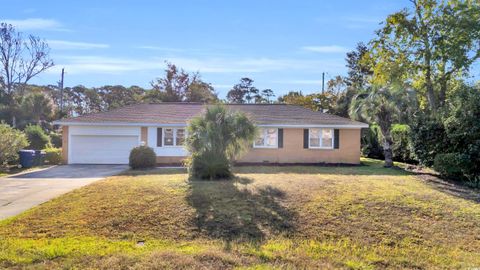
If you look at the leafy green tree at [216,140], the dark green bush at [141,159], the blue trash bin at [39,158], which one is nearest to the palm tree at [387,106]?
the leafy green tree at [216,140]

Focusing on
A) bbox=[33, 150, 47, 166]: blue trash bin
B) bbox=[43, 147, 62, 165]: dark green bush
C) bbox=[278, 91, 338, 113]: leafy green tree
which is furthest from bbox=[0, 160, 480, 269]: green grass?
bbox=[278, 91, 338, 113]: leafy green tree

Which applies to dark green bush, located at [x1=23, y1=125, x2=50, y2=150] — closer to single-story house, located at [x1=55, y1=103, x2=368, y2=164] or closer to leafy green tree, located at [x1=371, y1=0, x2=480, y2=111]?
single-story house, located at [x1=55, y1=103, x2=368, y2=164]

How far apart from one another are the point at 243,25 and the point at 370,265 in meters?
11.1

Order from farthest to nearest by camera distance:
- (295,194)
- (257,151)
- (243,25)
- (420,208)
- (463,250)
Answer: (257,151), (243,25), (295,194), (420,208), (463,250)

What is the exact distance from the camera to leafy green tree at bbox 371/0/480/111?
14312 mm

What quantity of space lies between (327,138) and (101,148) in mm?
12691

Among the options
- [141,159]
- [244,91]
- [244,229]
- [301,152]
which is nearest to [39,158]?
[141,159]

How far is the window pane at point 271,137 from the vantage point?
18.8 m

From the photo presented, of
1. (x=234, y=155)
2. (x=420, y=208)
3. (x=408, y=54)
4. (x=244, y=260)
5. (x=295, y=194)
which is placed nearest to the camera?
(x=244, y=260)

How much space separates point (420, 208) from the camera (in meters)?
8.12

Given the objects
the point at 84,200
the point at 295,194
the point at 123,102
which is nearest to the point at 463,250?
the point at 295,194

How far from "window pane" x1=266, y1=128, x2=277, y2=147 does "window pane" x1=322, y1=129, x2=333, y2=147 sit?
8.81ft

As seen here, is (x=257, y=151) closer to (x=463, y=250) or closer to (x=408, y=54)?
(x=408, y=54)

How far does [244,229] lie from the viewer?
6.83m
